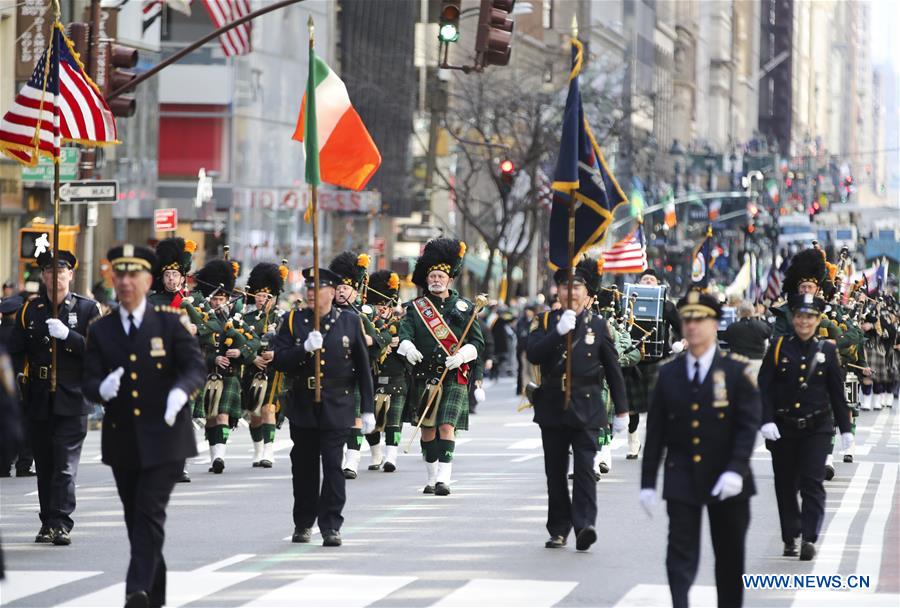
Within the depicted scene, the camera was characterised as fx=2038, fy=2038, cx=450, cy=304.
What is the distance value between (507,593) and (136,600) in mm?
2338

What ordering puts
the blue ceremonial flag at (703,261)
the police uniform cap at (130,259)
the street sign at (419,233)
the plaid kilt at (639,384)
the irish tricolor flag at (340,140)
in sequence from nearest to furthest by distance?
the police uniform cap at (130,259), the irish tricolor flag at (340,140), the plaid kilt at (639,384), the blue ceremonial flag at (703,261), the street sign at (419,233)

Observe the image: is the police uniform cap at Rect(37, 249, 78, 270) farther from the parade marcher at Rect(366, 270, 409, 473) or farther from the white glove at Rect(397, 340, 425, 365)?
the parade marcher at Rect(366, 270, 409, 473)

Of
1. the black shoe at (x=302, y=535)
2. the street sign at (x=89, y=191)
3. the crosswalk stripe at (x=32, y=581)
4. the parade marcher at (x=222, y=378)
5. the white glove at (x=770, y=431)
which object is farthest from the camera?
the street sign at (x=89, y=191)

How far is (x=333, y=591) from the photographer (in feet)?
37.6

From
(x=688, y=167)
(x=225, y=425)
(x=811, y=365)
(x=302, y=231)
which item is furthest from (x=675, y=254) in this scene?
(x=811, y=365)

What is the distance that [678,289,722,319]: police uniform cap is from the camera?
995 centimetres

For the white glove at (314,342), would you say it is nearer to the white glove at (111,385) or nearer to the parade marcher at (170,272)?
the white glove at (111,385)

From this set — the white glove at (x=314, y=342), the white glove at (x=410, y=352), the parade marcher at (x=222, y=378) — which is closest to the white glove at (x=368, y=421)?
the white glove at (x=314, y=342)

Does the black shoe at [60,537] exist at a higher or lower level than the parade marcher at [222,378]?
lower

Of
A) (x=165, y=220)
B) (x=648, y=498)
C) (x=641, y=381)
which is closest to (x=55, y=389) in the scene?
(x=648, y=498)

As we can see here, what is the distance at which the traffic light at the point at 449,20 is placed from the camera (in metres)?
23.2

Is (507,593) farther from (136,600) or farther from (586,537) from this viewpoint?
(136,600)

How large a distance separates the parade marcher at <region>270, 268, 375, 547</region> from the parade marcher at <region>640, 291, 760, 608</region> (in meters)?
3.76

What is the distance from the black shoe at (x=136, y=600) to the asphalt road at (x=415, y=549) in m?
0.80
